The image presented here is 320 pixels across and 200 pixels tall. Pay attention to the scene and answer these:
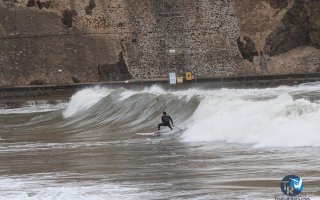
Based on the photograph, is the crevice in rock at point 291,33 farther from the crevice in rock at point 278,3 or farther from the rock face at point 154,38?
the crevice in rock at point 278,3

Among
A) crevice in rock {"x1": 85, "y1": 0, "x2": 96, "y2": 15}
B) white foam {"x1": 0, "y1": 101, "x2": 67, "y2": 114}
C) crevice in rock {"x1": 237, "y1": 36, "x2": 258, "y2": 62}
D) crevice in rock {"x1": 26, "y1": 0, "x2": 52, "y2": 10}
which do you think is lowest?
white foam {"x1": 0, "y1": 101, "x2": 67, "y2": 114}

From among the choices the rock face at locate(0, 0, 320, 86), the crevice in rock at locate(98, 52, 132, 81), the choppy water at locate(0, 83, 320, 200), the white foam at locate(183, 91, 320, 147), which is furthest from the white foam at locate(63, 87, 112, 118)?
the white foam at locate(183, 91, 320, 147)

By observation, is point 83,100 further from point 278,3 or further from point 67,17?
point 278,3

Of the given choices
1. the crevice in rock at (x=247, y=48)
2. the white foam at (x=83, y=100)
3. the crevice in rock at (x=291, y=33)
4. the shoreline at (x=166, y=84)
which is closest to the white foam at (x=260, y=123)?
the white foam at (x=83, y=100)

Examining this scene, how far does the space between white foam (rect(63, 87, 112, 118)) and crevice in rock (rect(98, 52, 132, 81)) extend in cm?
667

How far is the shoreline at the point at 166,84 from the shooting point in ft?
156

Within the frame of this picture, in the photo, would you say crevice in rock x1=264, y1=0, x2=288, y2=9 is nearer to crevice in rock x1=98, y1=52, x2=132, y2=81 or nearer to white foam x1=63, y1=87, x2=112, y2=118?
crevice in rock x1=98, y1=52, x2=132, y2=81

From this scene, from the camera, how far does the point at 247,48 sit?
179 feet

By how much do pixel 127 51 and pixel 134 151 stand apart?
108 ft

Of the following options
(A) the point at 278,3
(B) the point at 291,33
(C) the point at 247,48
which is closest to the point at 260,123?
(C) the point at 247,48

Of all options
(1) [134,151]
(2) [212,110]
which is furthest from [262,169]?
(2) [212,110]

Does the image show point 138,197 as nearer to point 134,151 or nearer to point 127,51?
point 134,151

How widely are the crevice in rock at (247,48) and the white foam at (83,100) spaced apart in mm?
13563

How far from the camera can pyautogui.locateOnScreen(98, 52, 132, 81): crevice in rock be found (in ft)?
171
